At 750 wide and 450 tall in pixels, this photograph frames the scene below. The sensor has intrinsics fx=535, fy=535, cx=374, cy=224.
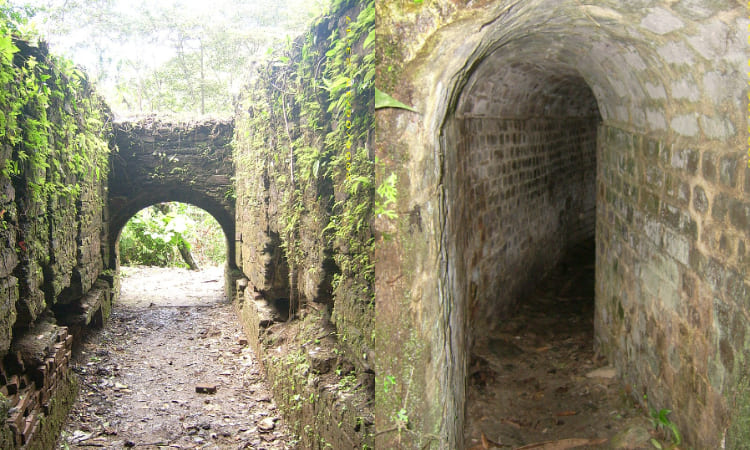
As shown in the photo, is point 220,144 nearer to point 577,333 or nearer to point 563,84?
point 563,84

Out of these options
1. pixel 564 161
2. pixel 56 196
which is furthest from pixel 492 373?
pixel 56 196

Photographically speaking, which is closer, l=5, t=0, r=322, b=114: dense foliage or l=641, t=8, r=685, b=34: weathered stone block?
l=641, t=8, r=685, b=34: weathered stone block

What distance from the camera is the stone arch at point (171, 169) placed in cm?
988

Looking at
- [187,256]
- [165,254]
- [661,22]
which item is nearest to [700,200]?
[661,22]

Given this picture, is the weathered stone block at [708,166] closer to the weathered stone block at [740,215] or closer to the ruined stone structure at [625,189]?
the ruined stone structure at [625,189]

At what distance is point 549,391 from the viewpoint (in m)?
4.38

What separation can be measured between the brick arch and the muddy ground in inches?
251

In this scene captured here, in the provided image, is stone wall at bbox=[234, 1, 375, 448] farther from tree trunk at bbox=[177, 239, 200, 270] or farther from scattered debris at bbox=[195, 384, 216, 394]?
tree trunk at bbox=[177, 239, 200, 270]

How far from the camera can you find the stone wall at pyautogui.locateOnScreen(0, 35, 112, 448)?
13.8 ft

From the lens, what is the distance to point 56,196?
5.79 meters

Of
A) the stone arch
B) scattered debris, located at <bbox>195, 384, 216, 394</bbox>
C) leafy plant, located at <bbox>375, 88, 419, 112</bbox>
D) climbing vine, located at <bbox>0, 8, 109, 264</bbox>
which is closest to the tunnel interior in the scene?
leafy plant, located at <bbox>375, 88, 419, 112</bbox>

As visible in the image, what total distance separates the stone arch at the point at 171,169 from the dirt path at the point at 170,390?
231 cm

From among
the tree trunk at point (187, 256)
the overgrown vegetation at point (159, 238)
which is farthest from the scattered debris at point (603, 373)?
the tree trunk at point (187, 256)

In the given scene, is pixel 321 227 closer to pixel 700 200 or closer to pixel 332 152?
pixel 332 152
